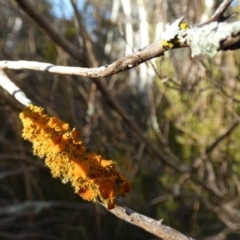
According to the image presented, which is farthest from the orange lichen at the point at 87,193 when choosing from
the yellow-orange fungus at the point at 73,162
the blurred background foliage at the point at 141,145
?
the blurred background foliage at the point at 141,145

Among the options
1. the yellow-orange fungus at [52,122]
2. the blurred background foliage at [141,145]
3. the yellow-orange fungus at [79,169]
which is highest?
the blurred background foliage at [141,145]

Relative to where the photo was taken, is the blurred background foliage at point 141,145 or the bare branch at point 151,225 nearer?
the bare branch at point 151,225

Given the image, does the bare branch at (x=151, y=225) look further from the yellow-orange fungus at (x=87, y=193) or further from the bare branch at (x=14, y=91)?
the bare branch at (x=14, y=91)

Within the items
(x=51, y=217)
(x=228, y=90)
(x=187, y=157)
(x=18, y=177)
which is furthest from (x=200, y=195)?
(x=18, y=177)

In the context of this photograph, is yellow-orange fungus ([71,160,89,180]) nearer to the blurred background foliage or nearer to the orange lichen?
the orange lichen

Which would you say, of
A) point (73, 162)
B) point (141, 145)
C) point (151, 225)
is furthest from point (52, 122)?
point (141, 145)

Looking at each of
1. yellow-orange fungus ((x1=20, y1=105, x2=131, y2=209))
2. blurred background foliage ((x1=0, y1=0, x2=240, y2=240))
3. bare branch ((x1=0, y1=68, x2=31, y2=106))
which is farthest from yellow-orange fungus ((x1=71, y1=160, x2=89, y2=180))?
blurred background foliage ((x1=0, y1=0, x2=240, y2=240))
